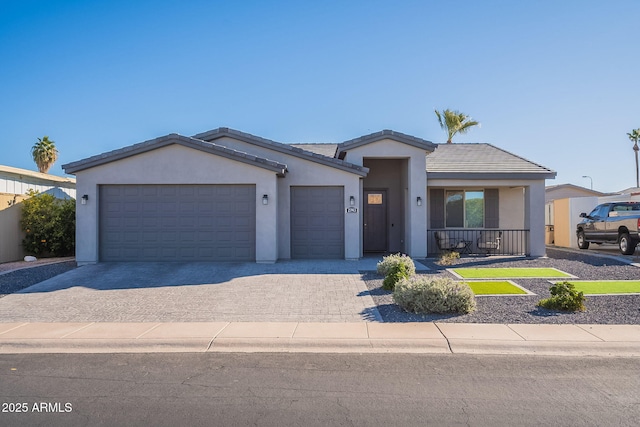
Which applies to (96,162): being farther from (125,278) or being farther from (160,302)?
(160,302)

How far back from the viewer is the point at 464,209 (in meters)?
17.2

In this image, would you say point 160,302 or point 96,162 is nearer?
point 160,302

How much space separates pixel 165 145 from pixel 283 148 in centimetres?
368

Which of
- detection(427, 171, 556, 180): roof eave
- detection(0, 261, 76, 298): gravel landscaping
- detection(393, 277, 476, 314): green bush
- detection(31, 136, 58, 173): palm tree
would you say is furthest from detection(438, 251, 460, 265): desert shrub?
detection(31, 136, 58, 173): palm tree

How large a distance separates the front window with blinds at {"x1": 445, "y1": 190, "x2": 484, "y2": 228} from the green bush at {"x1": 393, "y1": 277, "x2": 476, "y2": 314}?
936 centimetres

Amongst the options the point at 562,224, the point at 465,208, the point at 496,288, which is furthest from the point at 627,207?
the point at 496,288

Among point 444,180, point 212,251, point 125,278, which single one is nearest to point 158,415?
point 125,278

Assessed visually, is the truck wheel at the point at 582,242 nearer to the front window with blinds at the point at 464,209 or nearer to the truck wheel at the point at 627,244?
the truck wheel at the point at 627,244

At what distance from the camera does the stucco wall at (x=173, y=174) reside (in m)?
13.5

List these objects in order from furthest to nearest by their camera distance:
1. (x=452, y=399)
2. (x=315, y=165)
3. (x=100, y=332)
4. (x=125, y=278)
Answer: (x=315, y=165), (x=125, y=278), (x=100, y=332), (x=452, y=399)

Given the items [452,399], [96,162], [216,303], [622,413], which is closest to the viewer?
[622,413]

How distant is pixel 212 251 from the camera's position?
44.8 feet

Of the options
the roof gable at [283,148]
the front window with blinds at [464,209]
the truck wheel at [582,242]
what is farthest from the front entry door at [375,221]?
the truck wheel at [582,242]

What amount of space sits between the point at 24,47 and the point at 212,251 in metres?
9.89
